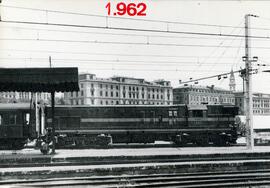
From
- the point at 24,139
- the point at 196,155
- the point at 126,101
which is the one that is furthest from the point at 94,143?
the point at 126,101

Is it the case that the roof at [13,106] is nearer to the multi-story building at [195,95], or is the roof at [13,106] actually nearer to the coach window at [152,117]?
the coach window at [152,117]

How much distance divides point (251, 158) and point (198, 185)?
6.83 m

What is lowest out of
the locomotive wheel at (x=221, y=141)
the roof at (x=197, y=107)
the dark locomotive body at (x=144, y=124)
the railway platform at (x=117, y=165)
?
the locomotive wheel at (x=221, y=141)

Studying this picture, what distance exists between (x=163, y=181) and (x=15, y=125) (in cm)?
1182

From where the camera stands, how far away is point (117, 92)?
292 feet

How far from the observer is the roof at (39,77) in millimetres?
15648

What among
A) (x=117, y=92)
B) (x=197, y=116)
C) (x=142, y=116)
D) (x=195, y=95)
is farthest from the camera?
(x=195, y=95)

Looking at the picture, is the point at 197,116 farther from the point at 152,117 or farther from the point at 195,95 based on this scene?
the point at 195,95

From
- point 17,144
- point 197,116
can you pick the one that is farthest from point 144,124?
point 17,144

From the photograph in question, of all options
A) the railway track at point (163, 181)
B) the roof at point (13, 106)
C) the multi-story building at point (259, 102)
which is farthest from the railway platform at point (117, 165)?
the multi-story building at point (259, 102)

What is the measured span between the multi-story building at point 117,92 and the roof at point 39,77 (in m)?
65.1

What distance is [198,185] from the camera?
40.2ft

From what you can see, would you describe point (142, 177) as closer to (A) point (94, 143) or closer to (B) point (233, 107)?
(A) point (94, 143)

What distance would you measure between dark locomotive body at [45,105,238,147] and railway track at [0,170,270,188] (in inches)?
426
